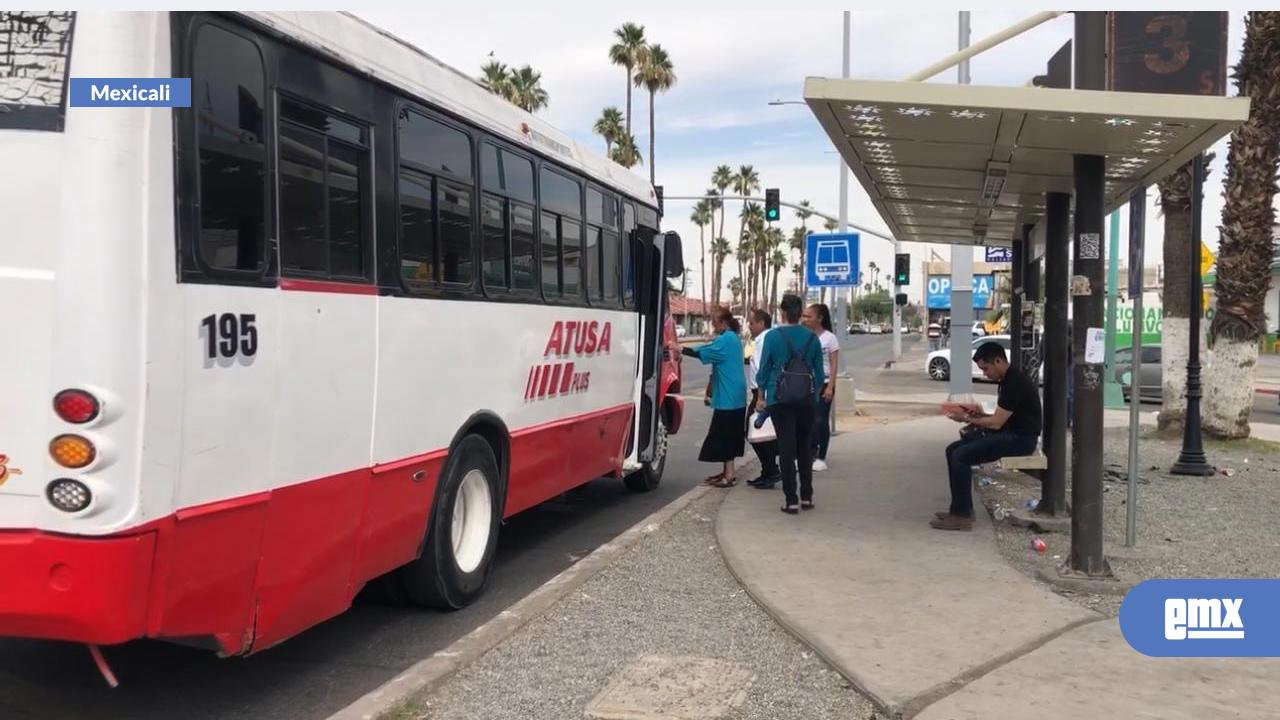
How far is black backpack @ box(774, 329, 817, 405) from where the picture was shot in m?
8.44

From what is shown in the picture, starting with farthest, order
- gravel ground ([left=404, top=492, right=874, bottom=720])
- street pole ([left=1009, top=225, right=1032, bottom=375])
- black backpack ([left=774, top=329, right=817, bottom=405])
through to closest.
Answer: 1. street pole ([left=1009, top=225, right=1032, bottom=375])
2. black backpack ([left=774, top=329, right=817, bottom=405])
3. gravel ground ([left=404, top=492, right=874, bottom=720])

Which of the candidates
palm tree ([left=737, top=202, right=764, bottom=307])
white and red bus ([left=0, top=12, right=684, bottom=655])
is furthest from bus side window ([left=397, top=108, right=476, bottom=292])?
palm tree ([left=737, top=202, right=764, bottom=307])

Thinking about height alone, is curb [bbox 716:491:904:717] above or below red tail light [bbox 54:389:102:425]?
below

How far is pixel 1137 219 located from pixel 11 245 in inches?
250

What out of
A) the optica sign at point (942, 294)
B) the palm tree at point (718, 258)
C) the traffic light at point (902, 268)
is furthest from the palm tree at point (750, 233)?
the traffic light at point (902, 268)

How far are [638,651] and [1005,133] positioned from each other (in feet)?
12.8

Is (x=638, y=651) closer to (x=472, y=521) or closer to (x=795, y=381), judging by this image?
(x=472, y=521)

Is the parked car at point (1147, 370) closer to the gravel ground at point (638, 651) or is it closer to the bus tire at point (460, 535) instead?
the gravel ground at point (638, 651)

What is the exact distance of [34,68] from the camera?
364 centimetres

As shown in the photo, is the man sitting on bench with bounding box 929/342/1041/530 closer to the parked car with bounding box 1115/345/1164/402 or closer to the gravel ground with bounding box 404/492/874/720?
the gravel ground with bounding box 404/492/874/720

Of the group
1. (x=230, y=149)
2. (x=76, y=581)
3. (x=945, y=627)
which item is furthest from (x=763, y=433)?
(x=76, y=581)

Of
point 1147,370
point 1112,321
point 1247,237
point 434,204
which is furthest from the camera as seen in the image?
point 1147,370

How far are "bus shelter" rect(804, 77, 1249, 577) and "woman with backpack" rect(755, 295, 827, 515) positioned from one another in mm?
1473

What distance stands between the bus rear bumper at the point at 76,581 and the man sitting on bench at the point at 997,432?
6012 mm
